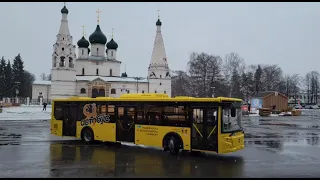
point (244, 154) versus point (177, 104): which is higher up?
point (177, 104)

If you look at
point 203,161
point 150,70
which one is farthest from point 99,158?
point 150,70

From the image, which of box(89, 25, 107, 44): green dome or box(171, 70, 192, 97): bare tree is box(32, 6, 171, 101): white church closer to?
box(89, 25, 107, 44): green dome

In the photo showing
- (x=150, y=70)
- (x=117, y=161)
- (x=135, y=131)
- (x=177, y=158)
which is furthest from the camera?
(x=150, y=70)

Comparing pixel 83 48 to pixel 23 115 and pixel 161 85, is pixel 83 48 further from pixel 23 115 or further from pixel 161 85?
pixel 23 115

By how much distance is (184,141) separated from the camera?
13914mm

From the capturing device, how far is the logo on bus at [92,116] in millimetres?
16875

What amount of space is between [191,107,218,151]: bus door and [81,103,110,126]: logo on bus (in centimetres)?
483

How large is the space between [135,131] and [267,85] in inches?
3242

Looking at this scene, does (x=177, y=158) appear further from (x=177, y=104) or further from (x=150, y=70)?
(x=150, y=70)

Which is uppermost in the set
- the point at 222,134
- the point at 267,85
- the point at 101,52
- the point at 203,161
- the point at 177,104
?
the point at 101,52

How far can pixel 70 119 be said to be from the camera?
18.3 meters

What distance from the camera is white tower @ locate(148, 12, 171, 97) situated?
8300 cm

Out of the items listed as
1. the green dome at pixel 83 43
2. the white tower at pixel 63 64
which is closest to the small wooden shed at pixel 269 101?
the white tower at pixel 63 64

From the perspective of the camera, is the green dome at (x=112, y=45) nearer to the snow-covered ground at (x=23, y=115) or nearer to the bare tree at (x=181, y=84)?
the bare tree at (x=181, y=84)
